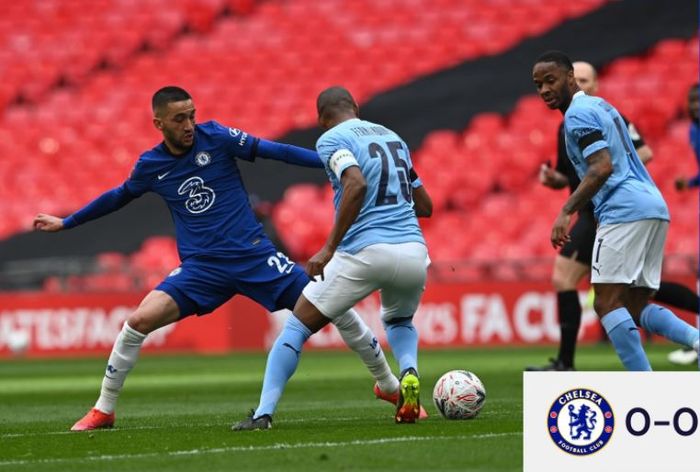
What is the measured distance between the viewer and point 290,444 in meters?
6.22

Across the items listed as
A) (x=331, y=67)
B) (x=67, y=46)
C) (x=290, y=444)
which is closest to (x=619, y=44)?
(x=331, y=67)

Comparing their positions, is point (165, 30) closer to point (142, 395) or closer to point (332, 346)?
point (332, 346)

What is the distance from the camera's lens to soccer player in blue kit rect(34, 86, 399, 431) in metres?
7.48

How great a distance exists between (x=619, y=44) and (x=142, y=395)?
43.7ft

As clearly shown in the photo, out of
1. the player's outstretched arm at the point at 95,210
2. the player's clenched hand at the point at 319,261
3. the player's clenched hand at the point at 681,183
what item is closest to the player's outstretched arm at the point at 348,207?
the player's clenched hand at the point at 319,261

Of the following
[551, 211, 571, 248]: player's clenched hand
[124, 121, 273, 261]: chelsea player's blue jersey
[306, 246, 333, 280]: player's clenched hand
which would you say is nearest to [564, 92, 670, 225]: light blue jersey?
[551, 211, 571, 248]: player's clenched hand

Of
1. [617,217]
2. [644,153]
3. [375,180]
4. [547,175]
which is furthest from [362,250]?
[644,153]

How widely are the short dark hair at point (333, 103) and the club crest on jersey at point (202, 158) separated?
0.88 m

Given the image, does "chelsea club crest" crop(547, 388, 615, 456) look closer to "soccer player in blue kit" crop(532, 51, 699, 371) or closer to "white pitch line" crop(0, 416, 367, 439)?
"soccer player in blue kit" crop(532, 51, 699, 371)

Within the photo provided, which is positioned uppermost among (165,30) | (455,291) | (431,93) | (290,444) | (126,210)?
(165,30)

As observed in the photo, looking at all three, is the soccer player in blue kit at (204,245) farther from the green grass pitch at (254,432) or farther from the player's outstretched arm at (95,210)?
the green grass pitch at (254,432)

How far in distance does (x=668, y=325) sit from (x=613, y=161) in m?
1.20

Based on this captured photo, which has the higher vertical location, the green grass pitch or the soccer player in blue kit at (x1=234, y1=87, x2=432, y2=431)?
the soccer player in blue kit at (x1=234, y1=87, x2=432, y2=431)

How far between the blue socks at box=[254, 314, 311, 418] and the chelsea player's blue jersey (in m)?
0.70
